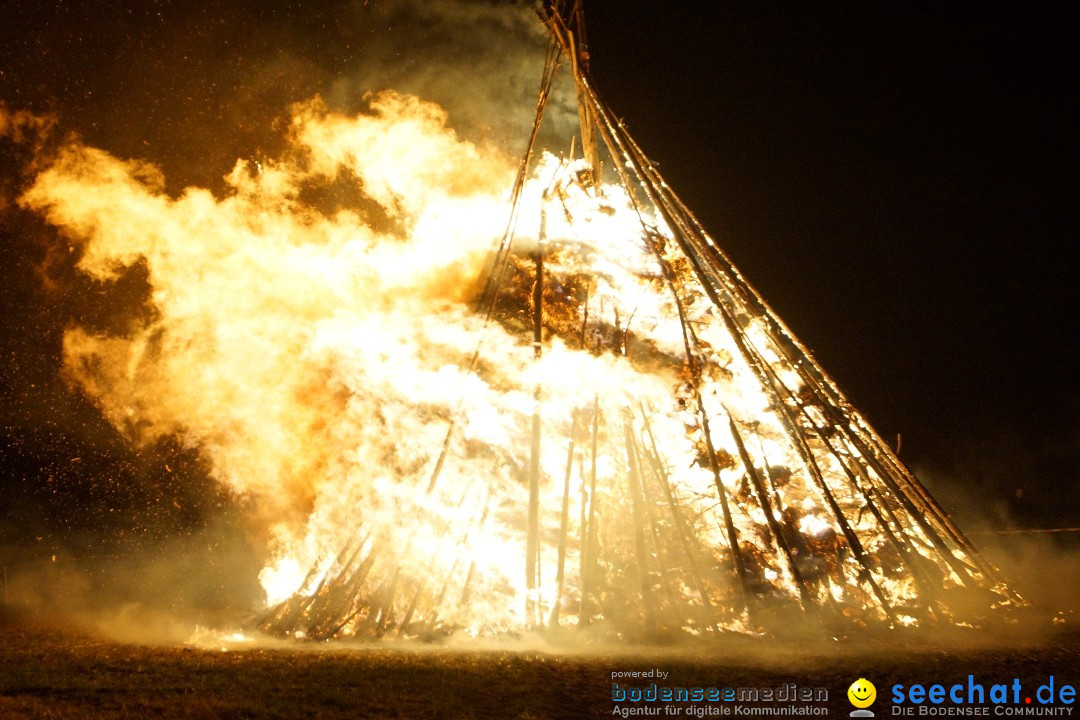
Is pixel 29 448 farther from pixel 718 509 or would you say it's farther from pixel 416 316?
pixel 718 509

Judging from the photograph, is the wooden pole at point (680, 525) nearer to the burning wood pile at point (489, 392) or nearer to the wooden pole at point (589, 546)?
the burning wood pile at point (489, 392)

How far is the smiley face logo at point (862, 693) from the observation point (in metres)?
3.78

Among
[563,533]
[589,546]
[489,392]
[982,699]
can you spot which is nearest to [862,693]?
[982,699]

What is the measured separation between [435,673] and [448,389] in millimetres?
3213

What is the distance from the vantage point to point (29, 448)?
40.7 ft

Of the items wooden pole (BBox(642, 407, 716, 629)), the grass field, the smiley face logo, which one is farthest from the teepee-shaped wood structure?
the smiley face logo

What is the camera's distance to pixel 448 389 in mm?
6855

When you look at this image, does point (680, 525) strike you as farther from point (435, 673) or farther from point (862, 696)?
point (435, 673)

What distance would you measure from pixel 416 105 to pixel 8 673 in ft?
24.7

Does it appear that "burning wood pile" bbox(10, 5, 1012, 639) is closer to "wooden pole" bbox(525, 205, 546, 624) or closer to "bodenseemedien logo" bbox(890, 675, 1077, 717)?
"wooden pole" bbox(525, 205, 546, 624)

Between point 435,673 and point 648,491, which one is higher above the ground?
point 648,491

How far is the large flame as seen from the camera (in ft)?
19.5

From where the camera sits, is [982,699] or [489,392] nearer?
[982,699]

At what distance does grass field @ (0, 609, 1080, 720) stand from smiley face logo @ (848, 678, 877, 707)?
0.05 metres
